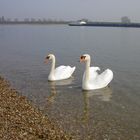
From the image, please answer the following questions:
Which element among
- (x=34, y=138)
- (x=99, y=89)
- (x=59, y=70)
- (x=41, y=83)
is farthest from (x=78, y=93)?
(x=34, y=138)

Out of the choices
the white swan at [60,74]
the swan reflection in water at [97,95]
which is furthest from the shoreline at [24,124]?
the white swan at [60,74]

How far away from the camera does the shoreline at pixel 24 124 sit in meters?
9.12

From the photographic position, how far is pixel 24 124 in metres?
9.89

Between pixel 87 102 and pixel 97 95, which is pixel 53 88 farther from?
pixel 87 102

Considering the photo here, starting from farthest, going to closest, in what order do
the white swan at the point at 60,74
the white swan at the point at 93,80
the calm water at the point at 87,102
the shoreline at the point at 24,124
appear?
the white swan at the point at 60,74
the white swan at the point at 93,80
the calm water at the point at 87,102
the shoreline at the point at 24,124

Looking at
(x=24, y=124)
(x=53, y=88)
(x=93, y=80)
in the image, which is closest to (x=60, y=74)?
(x=53, y=88)

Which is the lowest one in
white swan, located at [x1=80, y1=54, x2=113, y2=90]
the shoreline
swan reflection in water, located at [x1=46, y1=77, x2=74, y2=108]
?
swan reflection in water, located at [x1=46, y1=77, x2=74, y2=108]

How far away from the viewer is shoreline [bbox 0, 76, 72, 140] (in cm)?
912

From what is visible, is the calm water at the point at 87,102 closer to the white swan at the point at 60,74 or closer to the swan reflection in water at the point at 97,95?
the swan reflection in water at the point at 97,95

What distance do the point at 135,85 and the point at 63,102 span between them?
174 inches

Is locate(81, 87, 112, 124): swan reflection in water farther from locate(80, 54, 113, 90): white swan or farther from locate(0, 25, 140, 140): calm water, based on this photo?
locate(80, 54, 113, 90): white swan

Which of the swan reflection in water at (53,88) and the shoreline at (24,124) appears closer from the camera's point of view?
the shoreline at (24,124)

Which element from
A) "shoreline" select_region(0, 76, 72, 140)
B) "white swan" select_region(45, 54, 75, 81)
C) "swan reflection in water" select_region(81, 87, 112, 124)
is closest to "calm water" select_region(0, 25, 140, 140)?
"swan reflection in water" select_region(81, 87, 112, 124)

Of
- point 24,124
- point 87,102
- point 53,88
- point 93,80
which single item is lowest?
point 53,88
